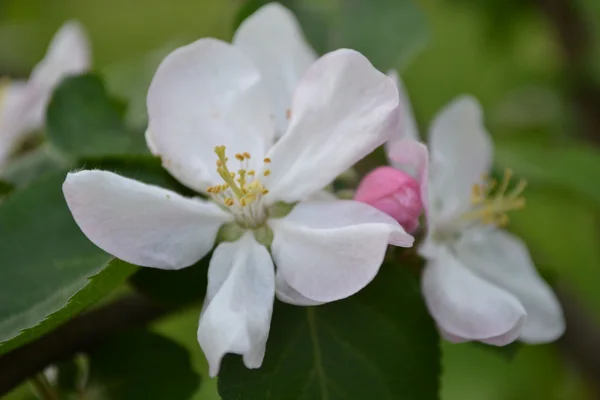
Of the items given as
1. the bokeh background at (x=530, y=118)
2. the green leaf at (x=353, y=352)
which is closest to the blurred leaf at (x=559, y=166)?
the bokeh background at (x=530, y=118)

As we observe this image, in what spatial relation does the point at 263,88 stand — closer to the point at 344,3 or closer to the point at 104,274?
the point at 104,274

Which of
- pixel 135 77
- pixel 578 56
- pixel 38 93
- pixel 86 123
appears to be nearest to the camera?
pixel 86 123

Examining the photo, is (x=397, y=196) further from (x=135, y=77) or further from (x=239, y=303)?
(x=135, y=77)

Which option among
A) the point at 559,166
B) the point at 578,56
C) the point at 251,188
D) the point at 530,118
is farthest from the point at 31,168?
the point at 530,118

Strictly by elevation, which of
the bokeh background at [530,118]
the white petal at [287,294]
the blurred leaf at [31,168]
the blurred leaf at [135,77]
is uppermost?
the white petal at [287,294]

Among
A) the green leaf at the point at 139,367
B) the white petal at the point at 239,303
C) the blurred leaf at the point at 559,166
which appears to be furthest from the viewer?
the blurred leaf at the point at 559,166

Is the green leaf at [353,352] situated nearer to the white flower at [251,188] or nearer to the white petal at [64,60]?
the white flower at [251,188]

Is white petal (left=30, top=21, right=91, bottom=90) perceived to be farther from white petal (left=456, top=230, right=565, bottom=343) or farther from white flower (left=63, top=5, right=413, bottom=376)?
white petal (left=456, top=230, right=565, bottom=343)
